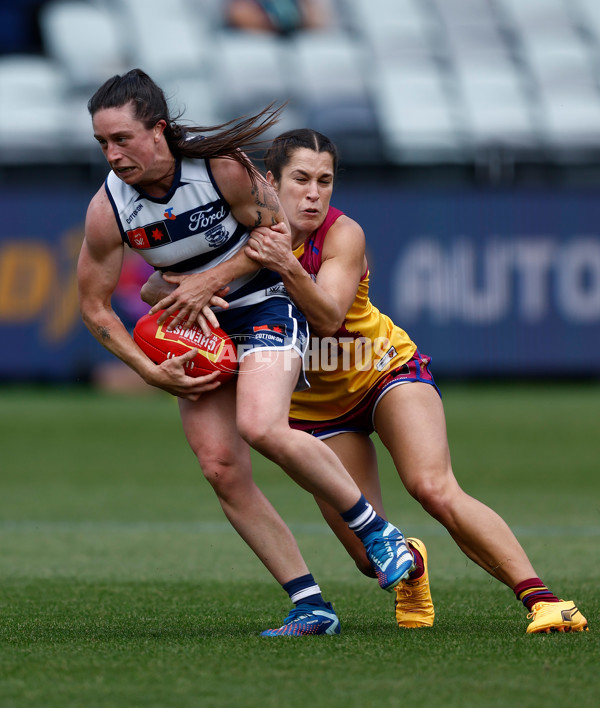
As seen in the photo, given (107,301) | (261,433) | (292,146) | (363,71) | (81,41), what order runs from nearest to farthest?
1. (261,433)
2. (107,301)
3. (292,146)
4. (81,41)
5. (363,71)

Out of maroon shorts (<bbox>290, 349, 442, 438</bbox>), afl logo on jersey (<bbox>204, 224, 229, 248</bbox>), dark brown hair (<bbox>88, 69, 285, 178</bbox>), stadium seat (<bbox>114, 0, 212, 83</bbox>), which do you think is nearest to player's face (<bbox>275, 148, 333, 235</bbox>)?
dark brown hair (<bbox>88, 69, 285, 178</bbox>)

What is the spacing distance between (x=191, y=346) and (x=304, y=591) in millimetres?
1042

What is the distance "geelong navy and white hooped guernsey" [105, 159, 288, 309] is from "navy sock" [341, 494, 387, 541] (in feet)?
3.63

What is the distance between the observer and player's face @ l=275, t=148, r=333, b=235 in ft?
16.0

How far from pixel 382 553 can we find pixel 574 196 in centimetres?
1532

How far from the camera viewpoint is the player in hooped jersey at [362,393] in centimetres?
464

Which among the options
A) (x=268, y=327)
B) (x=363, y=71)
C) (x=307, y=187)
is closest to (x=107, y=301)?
(x=268, y=327)

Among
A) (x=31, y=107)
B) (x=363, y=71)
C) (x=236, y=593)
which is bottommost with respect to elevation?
(x=236, y=593)

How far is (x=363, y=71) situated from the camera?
24453mm

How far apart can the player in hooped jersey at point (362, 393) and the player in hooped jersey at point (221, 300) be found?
16 centimetres

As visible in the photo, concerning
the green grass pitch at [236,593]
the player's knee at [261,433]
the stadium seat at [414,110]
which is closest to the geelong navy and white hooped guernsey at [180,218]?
the player's knee at [261,433]

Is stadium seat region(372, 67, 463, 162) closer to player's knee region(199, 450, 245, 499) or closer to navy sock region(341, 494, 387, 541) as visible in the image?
player's knee region(199, 450, 245, 499)

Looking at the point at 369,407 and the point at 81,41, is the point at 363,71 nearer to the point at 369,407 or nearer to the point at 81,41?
the point at 81,41

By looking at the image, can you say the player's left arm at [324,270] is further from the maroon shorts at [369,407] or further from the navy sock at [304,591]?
the navy sock at [304,591]
